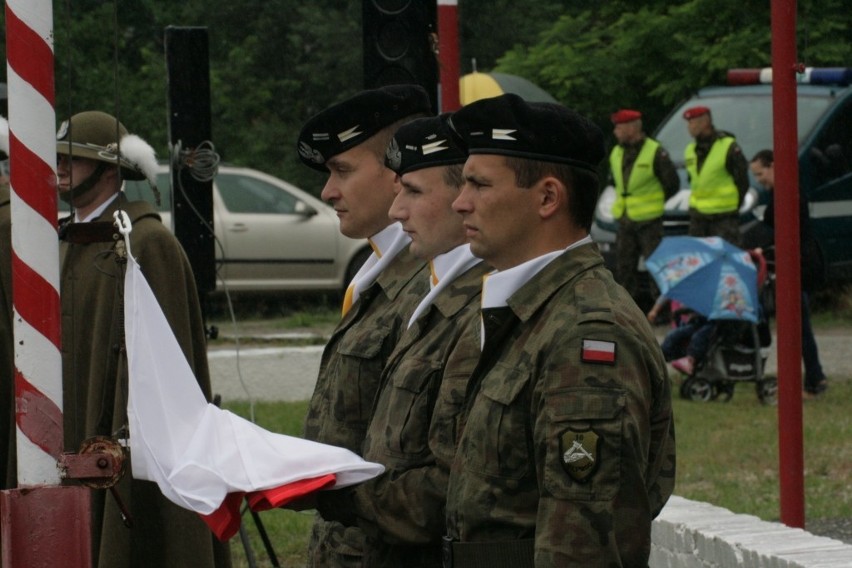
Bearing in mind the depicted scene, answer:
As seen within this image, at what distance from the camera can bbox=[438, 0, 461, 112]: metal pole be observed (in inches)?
271

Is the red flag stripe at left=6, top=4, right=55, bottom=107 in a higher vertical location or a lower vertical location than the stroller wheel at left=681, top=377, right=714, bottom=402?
higher

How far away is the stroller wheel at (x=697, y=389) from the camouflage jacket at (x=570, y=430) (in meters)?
8.43

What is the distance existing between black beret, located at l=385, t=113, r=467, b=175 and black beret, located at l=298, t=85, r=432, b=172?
16.4 inches

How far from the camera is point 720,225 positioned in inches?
568

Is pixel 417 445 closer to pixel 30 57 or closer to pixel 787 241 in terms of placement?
pixel 30 57

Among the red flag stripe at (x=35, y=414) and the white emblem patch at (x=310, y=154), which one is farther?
the white emblem patch at (x=310, y=154)

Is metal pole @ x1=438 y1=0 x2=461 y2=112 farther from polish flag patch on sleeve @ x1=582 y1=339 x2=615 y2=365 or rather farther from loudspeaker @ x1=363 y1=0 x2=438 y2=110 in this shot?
polish flag patch on sleeve @ x1=582 y1=339 x2=615 y2=365

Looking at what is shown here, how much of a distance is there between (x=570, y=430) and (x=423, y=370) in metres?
0.80

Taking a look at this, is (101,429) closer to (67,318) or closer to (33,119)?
(67,318)

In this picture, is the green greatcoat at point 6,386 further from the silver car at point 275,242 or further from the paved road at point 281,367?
the silver car at point 275,242

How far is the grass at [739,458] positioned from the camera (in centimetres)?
790

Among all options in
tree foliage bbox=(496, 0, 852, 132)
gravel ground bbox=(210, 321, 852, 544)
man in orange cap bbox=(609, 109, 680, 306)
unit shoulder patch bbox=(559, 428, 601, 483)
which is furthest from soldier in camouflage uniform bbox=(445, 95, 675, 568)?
tree foliage bbox=(496, 0, 852, 132)

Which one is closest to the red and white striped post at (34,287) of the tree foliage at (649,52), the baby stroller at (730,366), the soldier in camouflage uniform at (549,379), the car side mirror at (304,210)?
the soldier in camouflage uniform at (549,379)

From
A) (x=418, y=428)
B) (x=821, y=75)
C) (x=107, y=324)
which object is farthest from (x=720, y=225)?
(x=418, y=428)
